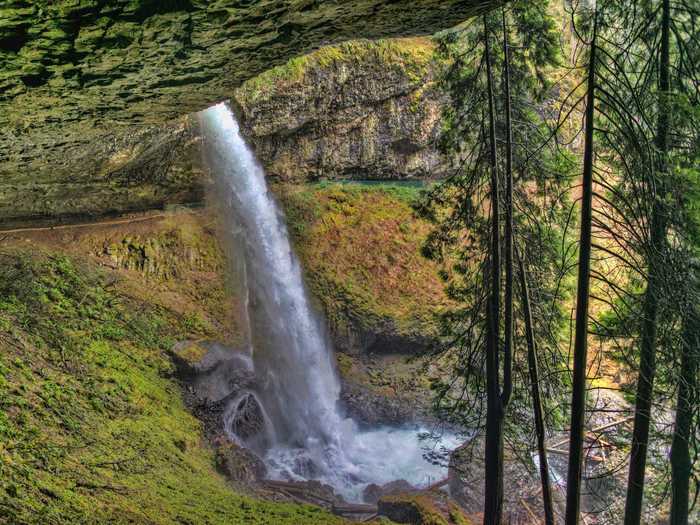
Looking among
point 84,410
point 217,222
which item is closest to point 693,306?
point 84,410

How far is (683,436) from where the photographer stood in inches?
235

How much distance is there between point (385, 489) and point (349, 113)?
12.0 m

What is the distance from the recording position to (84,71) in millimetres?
4758

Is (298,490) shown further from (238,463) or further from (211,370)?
(211,370)

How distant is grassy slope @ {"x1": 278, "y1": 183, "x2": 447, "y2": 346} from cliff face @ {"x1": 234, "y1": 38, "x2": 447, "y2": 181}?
85cm

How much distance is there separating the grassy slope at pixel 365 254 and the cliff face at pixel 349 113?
0.85 m

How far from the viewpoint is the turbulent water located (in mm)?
13844

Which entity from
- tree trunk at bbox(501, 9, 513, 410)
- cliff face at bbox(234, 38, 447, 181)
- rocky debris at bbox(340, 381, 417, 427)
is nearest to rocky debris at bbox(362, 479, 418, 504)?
rocky debris at bbox(340, 381, 417, 427)

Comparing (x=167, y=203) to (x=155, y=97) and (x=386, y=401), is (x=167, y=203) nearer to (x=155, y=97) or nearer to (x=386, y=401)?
(x=386, y=401)

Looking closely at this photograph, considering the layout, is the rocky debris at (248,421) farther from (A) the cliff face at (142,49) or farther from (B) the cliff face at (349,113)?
(B) the cliff face at (349,113)

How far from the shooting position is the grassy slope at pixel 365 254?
17859mm

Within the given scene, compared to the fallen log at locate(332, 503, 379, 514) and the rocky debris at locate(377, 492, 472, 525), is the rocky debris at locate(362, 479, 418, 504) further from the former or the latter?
the rocky debris at locate(377, 492, 472, 525)

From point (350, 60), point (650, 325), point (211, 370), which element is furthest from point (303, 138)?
point (650, 325)

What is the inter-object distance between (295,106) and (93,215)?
6.81 metres
